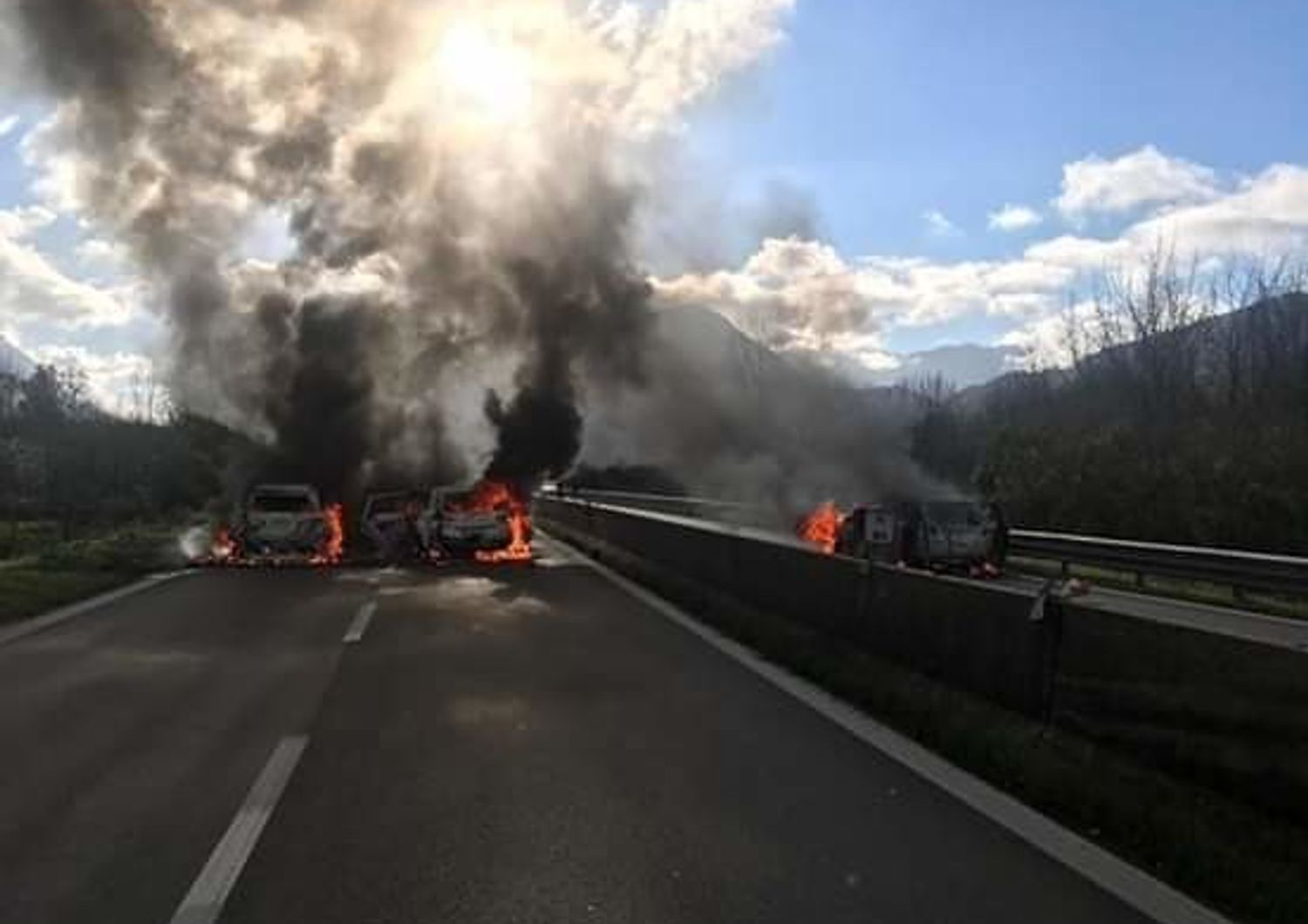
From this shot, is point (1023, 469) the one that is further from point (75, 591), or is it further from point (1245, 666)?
point (1245, 666)

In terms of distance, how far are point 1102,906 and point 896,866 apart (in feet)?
2.79

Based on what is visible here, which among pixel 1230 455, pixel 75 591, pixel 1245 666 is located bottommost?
pixel 75 591

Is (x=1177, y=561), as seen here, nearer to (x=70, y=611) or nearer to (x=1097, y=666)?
(x=1097, y=666)

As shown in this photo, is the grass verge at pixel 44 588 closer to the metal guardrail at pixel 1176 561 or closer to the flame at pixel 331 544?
the flame at pixel 331 544

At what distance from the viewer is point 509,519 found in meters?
27.0

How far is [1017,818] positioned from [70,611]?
1342 centimetres

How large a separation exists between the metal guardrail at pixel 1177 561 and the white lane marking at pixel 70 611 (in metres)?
14.9

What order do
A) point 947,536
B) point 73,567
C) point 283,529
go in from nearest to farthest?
1. point 73,567
2. point 947,536
3. point 283,529

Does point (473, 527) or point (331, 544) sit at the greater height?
point (473, 527)

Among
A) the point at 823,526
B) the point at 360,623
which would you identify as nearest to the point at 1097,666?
the point at 360,623

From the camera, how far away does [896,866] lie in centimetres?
555

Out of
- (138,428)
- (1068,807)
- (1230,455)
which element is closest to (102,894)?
(1068,807)

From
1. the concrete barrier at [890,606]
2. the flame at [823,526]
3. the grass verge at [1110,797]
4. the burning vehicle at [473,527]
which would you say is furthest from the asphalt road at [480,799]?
the flame at [823,526]

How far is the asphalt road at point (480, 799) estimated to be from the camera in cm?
514
